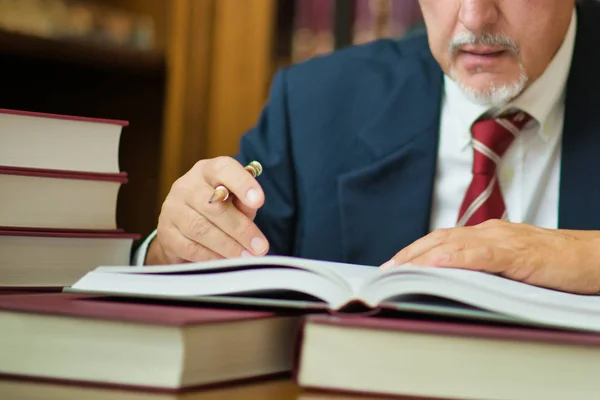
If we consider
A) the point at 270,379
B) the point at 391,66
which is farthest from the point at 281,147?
the point at 270,379

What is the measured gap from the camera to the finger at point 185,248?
838mm

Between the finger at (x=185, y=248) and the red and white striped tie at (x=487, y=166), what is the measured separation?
1.28 ft

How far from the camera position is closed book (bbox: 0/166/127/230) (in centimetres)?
73

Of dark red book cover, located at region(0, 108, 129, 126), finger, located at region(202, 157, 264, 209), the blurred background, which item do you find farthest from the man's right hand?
the blurred background

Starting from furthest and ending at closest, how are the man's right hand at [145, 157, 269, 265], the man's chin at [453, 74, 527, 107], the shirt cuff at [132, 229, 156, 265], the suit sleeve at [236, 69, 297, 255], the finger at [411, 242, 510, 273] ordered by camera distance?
the suit sleeve at [236, 69, 297, 255], the man's chin at [453, 74, 527, 107], the shirt cuff at [132, 229, 156, 265], the man's right hand at [145, 157, 269, 265], the finger at [411, 242, 510, 273]

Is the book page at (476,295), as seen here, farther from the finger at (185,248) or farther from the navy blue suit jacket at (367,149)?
the navy blue suit jacket at (367,149)

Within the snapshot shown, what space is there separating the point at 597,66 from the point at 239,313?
0.84 m

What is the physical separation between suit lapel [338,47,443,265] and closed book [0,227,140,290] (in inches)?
15.3

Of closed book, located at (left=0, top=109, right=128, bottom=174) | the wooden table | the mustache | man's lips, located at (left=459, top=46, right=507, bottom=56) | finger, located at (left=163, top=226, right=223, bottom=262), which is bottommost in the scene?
the wooden table

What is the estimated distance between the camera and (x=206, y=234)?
816 mm

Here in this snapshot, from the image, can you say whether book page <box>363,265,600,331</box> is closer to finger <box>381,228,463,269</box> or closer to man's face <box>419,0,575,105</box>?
finger <box>381,228,463,269</box>

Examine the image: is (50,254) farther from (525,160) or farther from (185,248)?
(525,160)

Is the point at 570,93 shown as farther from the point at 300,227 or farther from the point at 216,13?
the point at 216,13

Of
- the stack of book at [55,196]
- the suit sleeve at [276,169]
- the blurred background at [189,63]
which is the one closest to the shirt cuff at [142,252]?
the stack of book at [55,196]
